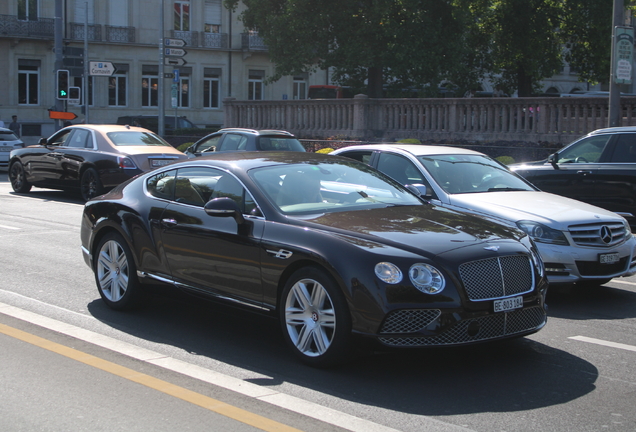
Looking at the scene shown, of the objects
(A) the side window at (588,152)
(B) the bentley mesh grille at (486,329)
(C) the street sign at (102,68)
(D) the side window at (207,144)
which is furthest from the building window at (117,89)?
(B) the bentley mesh grille at (486,329)

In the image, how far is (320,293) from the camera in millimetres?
5398

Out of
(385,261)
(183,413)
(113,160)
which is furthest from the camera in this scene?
(113,160)

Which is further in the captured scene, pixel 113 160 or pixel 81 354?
pixel 113 160

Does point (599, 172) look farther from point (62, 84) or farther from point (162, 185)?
point (62, 84)

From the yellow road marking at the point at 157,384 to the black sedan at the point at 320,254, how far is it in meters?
0.94

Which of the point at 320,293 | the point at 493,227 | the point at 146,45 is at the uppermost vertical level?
the point at 146,45

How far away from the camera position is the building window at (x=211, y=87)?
52656mm

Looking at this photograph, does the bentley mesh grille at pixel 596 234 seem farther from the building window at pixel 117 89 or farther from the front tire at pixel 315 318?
the building window at pixel 117 89

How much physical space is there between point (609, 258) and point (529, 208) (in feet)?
3.02

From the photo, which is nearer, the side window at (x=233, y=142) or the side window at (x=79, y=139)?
the side window at (x=233, y=142)

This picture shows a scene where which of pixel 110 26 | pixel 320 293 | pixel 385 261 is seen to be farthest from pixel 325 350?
pixel 110 26

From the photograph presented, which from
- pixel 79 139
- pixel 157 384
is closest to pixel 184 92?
pixel 79 139

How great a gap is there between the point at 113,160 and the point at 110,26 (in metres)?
35.4

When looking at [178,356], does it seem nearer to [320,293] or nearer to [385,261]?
[320,293]
